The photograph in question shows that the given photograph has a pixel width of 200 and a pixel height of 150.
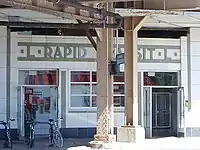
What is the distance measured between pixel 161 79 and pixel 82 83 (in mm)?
4065

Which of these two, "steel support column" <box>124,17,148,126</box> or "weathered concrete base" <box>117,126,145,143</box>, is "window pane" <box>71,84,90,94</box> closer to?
"steel support column" <box>124,17,148,126</box>

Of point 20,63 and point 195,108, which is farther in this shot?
point 195,108

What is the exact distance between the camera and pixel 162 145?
67.5 feet

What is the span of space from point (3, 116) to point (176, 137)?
8.38 m

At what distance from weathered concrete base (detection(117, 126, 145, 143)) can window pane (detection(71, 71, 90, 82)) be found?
12.1ft

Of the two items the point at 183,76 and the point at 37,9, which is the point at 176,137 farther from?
the point at 37,9

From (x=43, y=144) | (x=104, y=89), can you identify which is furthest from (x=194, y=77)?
(x=43, y=144)

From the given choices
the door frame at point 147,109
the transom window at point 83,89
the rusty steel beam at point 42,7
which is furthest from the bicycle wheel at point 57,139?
the door frame at point 147,109

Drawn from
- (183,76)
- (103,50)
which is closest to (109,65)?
(103,50)

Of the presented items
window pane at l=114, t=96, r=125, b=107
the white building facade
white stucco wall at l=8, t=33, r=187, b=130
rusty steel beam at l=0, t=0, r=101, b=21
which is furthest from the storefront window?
rusty steel beam at l=0, t=0, r=101, b=21

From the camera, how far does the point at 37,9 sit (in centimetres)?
1346

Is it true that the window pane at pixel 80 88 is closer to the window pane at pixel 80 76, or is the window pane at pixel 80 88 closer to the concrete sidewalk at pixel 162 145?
the window pane at pixel 80 76

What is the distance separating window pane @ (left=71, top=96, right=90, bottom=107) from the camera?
78.8 ft

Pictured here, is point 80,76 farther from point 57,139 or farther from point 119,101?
point 57,139
